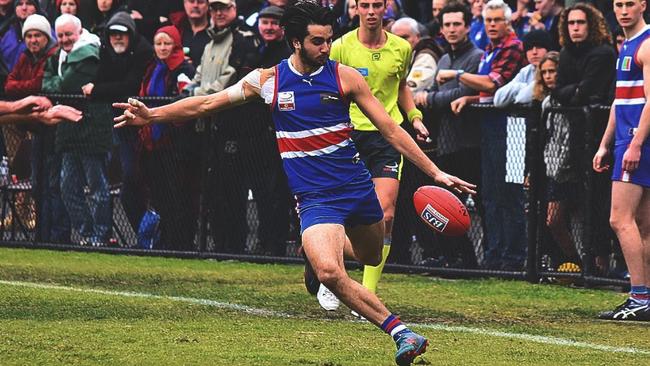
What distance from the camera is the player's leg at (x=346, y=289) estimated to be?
8.45 meters

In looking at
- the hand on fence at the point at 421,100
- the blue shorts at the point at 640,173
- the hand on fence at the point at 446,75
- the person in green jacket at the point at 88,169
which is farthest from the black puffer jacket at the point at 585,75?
the person in green jacket at the point at 88,169

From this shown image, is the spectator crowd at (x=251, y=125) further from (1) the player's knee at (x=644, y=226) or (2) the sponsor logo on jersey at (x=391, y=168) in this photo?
(2) the sponsor logo on jersey at (x=391, y=168)

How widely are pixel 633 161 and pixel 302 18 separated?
10.7 ft

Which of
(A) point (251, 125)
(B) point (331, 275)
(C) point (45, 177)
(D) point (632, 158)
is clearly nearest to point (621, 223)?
(D) point (632, 158)

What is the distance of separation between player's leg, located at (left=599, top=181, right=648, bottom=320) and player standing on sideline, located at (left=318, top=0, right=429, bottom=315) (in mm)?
1600

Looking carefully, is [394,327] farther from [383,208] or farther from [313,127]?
[383,208]

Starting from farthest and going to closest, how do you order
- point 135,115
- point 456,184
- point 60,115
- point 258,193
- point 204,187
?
point 204,187 < point 258,193 < point 60,115 < point 135,115 < point 456,184

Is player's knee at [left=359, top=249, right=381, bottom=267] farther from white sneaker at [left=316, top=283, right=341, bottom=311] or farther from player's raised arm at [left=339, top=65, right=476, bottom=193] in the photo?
white sneaker at [left=316, top=283, right=341, bottom=311]

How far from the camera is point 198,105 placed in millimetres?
9773

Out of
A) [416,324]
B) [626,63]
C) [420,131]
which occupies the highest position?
[626,63]

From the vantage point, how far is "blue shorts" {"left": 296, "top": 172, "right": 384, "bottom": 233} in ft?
30.5

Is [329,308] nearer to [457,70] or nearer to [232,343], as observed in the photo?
[232,343]

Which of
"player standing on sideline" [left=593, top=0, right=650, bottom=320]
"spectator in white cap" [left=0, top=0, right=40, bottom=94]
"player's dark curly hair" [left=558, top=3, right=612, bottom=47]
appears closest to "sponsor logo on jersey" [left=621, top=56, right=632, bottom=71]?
"player standing on sideline" [left=593, top=0, right=650, bottom=320]

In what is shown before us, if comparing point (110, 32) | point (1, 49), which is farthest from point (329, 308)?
point (1, 49)
